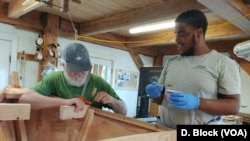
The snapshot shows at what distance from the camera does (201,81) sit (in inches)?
51.4

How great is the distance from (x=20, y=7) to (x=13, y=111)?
2.54m

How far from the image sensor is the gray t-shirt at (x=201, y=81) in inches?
50.1

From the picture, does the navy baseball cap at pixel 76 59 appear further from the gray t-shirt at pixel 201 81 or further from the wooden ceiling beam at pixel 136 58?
the wooden ceiling beam at pixel 136 58

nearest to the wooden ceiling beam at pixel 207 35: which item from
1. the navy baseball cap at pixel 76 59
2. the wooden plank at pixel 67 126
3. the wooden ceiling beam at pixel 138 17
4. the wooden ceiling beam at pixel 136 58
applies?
the wooden ceiling beam at pixel 136 58

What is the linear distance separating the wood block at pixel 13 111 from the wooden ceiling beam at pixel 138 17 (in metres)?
2.27

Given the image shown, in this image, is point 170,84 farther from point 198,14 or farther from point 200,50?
point 198,14

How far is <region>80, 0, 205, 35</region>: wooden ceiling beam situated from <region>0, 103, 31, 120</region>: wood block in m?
2.27

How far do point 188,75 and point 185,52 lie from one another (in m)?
0.17

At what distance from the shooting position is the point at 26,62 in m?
3.78

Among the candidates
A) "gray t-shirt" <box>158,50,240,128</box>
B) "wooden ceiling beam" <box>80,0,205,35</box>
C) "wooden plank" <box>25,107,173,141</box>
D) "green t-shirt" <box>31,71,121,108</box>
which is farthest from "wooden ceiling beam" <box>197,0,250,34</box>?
"wooden plank" <box>25,107,173,141</box>

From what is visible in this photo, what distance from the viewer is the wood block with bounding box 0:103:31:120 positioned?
0.97 metres

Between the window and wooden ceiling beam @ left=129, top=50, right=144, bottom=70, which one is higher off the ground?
wooden ceiling beam @ left=129, top=50, right=144, bottom=70

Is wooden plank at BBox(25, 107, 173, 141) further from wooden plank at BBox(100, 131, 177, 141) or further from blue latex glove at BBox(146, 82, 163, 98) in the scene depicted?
wooden plank at BBox(100, 131, 177, 141)

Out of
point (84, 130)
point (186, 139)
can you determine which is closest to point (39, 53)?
point (84, 130)
